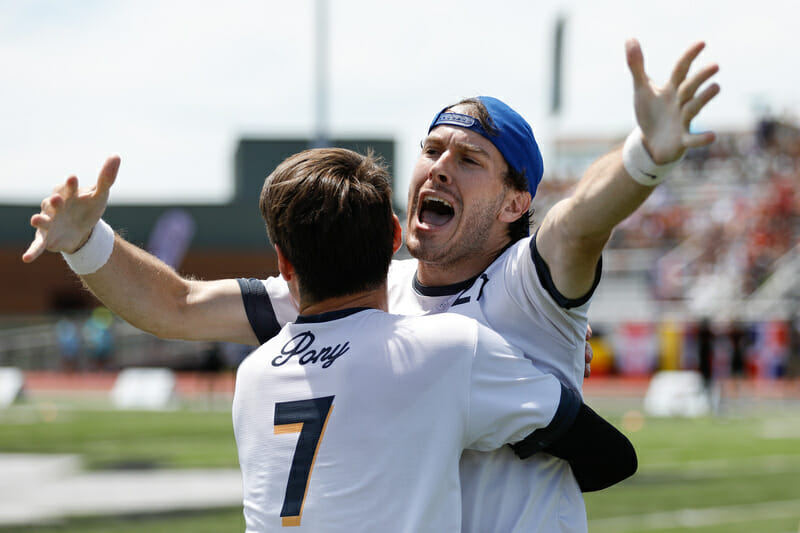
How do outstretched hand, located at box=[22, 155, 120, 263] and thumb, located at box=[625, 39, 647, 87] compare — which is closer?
thumb, located at box=[625, 39, 647, 87]

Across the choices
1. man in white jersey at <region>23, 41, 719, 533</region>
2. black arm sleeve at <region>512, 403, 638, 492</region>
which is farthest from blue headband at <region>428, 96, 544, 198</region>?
black arm sleeve at <region>512, 403, 638, 492</region>

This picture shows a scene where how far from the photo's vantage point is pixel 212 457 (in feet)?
45.4

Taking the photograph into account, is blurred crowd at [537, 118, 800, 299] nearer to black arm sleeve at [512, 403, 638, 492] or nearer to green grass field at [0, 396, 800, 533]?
green grass field at [0, 396, 800, 533]

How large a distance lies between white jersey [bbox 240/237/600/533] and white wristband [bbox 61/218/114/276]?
1.06m

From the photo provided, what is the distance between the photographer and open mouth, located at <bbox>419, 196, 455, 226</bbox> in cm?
319

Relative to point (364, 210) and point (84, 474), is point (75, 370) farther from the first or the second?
point (364, 210)

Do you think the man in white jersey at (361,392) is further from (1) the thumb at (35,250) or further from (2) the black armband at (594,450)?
(1) the thumb at (35,250)

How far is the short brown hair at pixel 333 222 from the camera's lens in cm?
258

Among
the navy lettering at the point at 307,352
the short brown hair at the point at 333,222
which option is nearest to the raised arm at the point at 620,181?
the short brown hair at the point at 333,222

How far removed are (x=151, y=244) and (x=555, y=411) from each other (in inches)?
1490

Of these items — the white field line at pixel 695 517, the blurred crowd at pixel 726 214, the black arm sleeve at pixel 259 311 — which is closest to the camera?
the black arm sleeve at pixel 259 311

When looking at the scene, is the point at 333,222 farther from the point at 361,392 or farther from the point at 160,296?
the point at 160,296

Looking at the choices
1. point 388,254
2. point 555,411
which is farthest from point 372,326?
point 555,411

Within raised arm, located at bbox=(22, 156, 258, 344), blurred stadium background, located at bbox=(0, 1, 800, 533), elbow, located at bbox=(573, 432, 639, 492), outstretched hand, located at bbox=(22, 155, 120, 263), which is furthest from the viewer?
blurred stadium background, located at bbox=(0, 1, 800, 533)
